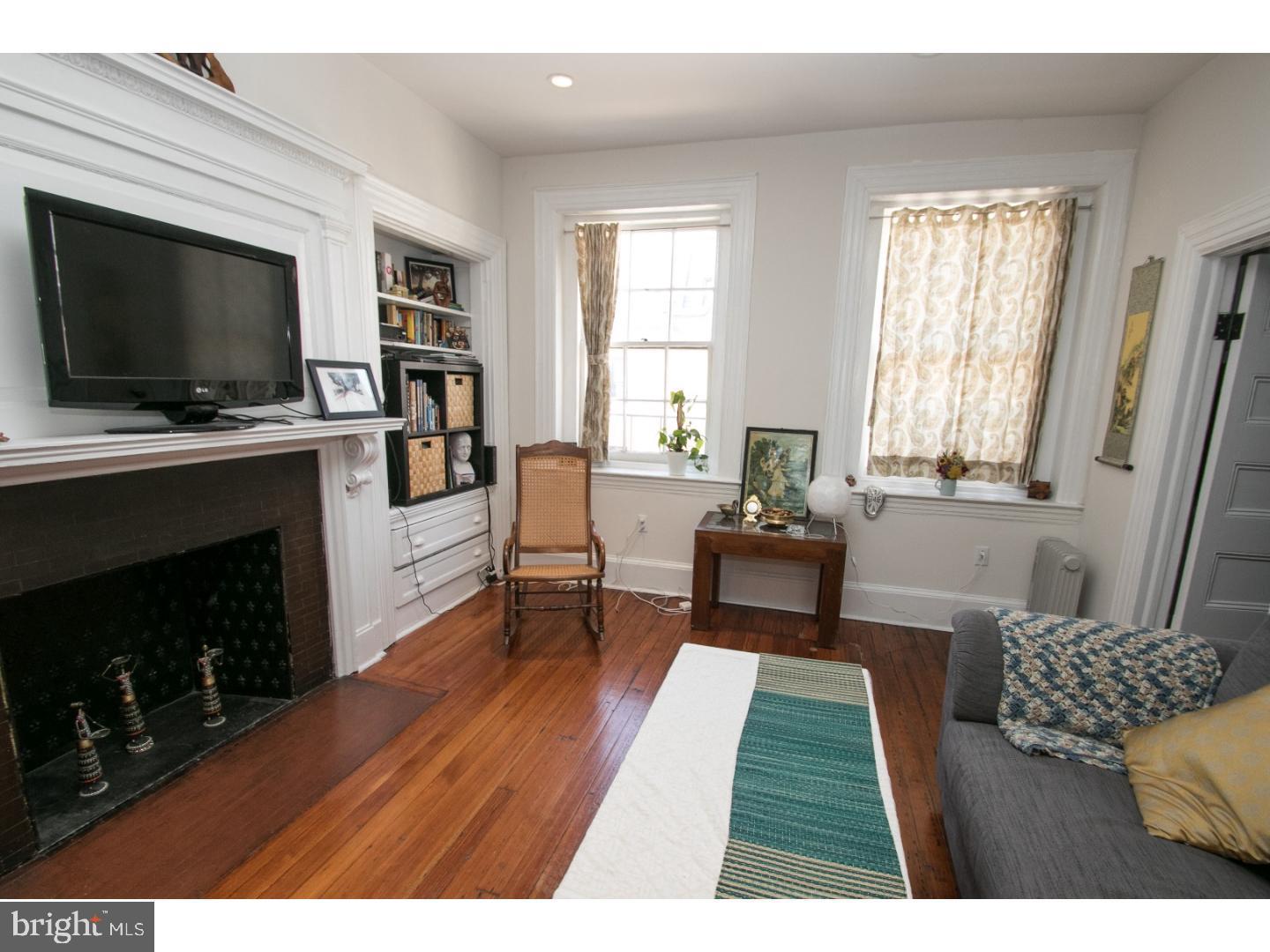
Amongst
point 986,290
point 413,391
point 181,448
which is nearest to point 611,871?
point 181,448

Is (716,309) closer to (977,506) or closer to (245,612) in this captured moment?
(977,506)

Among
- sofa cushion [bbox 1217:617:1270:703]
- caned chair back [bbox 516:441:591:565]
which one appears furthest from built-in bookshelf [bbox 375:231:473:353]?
sofa cushion [bbox 1217:617:1270:703]

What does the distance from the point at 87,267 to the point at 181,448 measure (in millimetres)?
546

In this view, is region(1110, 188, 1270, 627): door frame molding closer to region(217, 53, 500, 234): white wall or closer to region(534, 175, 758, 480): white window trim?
region(534, 175, 758, 480): white window trim

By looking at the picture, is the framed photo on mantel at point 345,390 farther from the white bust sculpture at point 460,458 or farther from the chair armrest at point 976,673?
the chair armrest at point 976,673

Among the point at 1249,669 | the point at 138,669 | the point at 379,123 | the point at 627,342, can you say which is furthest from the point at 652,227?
the point at 138,669

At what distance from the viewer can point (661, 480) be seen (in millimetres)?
3709

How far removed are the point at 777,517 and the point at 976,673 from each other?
159 centimetres

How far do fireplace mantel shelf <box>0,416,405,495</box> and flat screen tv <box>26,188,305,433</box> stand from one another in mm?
69

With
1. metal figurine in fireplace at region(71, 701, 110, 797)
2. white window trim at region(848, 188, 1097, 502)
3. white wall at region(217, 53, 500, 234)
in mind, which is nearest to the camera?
metal figurine in fireplace at region(71, 701, 110, 797)

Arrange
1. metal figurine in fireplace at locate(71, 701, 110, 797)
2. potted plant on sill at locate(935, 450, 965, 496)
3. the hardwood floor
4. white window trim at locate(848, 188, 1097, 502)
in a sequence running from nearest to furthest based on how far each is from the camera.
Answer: the hardwood floor, metal figurine in fireplace at locate(71, 701, 110, 797), white window trim at locate(848, 188, 1097, 502), potted plant on sill at locate(935, 450, 965, 496)

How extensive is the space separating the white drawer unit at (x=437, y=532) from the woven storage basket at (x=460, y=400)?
1.66 ft

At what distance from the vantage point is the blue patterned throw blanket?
1.51 m

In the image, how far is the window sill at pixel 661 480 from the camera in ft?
11.9
